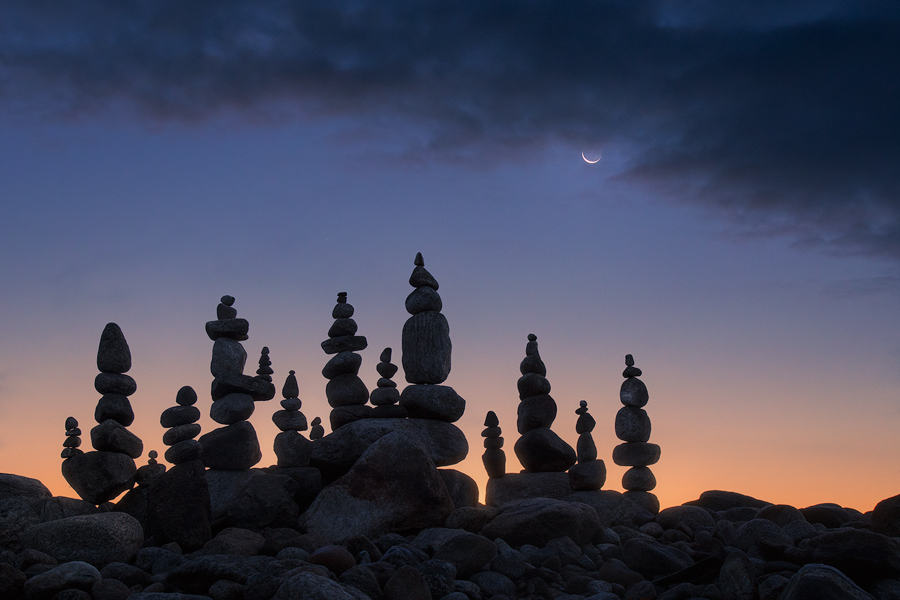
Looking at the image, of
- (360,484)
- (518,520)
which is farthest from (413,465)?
(518,520)

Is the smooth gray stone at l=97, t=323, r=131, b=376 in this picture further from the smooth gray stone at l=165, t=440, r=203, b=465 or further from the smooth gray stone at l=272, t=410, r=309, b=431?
the smooth gray stone at l=272, t=410, r=309, b=431

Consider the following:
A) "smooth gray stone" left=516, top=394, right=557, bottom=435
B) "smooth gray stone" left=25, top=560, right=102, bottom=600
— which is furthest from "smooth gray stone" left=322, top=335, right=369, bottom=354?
"smooth gray stone" left=25, top=560, right=102, bottom=600

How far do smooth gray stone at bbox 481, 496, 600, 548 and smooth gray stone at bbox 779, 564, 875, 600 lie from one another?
325 centimetres

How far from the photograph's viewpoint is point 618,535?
33.8ft

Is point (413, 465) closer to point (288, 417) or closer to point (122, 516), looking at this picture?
point (122, 516)

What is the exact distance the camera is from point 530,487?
587 inches

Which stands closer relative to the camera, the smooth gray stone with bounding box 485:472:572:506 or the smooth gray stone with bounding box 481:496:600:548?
the smooth gray stone with bounding box 481:496:600:548

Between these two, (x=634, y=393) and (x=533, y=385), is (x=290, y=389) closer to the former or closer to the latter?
(x=533, y=385)

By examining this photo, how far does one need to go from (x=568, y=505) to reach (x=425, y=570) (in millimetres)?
3193

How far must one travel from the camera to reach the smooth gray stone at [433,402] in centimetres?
1366

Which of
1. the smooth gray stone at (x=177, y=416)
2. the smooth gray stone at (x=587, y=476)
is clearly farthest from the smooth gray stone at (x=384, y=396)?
the smooth gray stone at (x=587, y=476)

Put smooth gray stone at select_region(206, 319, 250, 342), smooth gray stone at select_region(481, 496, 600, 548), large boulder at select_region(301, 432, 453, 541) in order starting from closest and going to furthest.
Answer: smooth gray stone at select_region(481, 496, 600, 548) < large boulder at select_region(301, 432, 453, 541) < smooth gray stone at select_region(206, 319, 250, 342)

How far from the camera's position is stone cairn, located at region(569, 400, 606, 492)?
14305mm

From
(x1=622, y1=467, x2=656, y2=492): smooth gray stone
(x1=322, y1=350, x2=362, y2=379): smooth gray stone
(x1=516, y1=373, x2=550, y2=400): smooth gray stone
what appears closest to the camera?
(x1=322, y1=350, x2=362, y2=379): smooth gray stone
